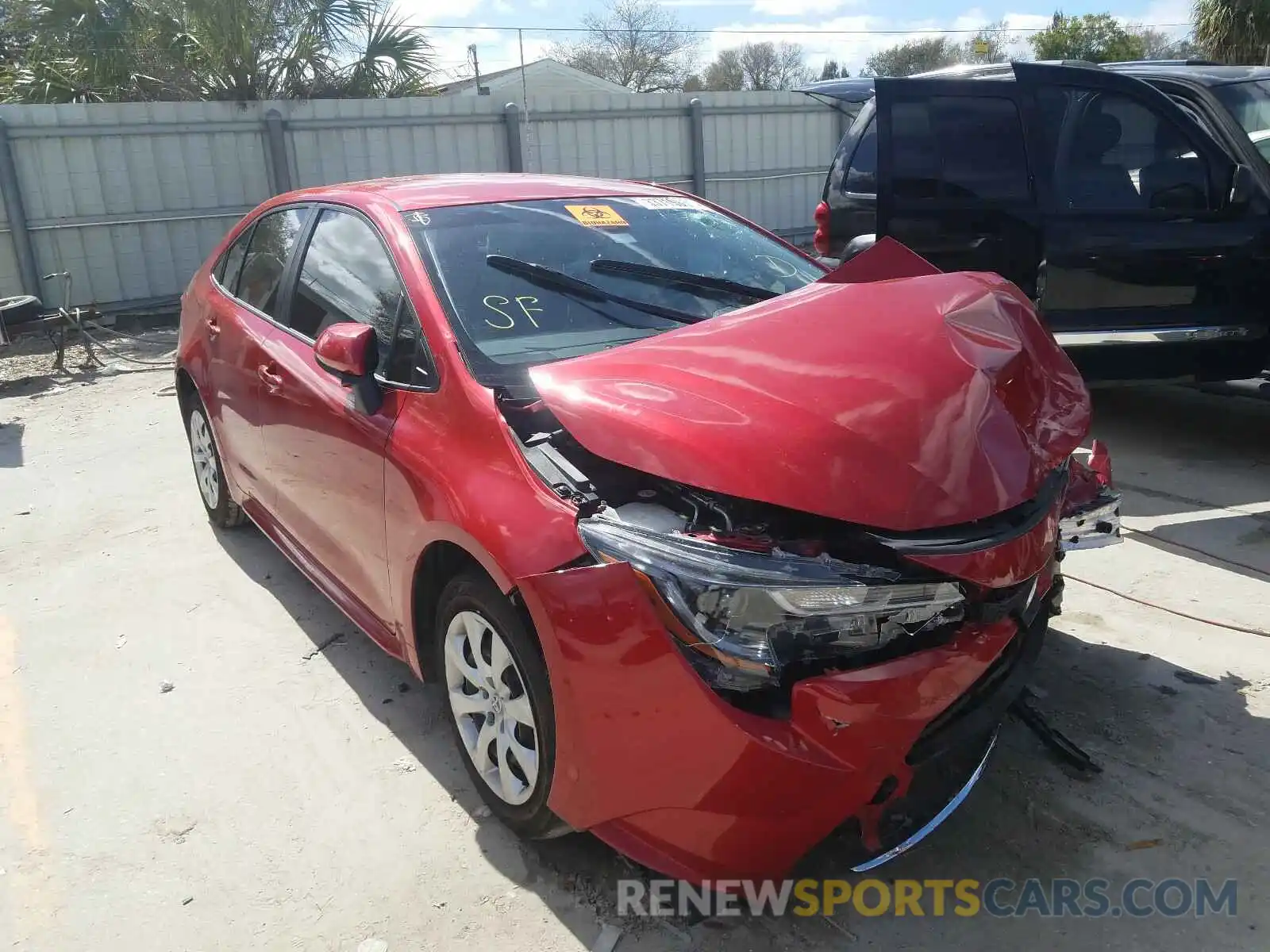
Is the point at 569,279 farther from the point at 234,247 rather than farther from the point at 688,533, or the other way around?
the point at 234,247

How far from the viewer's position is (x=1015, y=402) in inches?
92.2

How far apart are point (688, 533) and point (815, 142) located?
15.4 metres

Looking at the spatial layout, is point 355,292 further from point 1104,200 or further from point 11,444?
point 11,444

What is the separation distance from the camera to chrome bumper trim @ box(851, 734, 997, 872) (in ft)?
6.98

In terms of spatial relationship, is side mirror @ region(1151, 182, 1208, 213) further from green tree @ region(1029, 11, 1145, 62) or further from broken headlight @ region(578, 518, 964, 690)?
green tree @ region(1029, 11, 1145, 62)

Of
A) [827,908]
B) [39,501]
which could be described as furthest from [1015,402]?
[39,501]

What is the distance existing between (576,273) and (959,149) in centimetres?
312

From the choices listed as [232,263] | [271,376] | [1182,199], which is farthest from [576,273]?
[1182,199]

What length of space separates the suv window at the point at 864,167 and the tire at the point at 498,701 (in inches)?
182

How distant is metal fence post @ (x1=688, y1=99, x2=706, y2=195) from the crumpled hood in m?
12.5

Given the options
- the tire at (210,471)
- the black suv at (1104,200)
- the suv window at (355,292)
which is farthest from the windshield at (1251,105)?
the tire at (210,471)

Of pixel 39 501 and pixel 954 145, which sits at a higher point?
pixel 954 145

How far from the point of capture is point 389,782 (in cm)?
290

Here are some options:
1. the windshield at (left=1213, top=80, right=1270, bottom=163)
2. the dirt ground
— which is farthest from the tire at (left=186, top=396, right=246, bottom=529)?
the windshield at (left=1213, top=80, right=1270, bottom=163)
